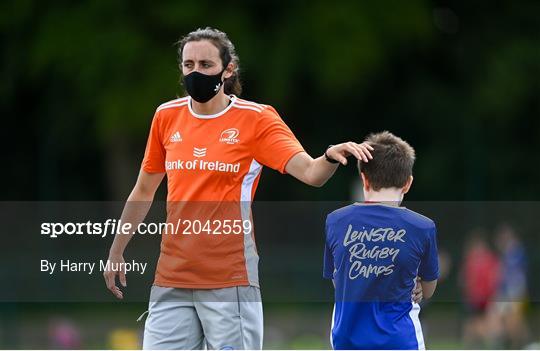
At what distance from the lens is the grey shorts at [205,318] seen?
5.39 metres

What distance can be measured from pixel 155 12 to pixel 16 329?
649cm

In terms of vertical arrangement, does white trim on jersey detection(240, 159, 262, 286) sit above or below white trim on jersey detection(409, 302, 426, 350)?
above

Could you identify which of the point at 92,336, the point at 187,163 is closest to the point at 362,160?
the point at 187,163

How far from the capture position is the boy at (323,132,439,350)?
480 centimetres

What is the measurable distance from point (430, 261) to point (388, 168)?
0.44 meters

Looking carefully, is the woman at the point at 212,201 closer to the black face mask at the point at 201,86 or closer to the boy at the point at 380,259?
the black face mask at the point at 201,86

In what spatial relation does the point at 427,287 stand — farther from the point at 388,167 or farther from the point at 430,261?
the point at 388,167

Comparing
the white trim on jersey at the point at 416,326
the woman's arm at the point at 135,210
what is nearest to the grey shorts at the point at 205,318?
the woman's arm at the point at 135,210

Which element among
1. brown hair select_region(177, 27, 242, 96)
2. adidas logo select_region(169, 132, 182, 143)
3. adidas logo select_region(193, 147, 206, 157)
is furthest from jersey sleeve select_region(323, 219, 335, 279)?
brown hair select_region(177, 27, 242, 96)

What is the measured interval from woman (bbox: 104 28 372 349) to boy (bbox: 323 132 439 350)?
1.56ft

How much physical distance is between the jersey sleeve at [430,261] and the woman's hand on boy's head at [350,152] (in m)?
0.44

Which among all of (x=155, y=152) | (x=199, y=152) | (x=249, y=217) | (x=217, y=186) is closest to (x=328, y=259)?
(x=249, y=217)

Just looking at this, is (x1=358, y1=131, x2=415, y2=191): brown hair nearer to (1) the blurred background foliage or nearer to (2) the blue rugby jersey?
(2) the blue rugby jersey

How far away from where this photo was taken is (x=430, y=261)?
16.1 feet
